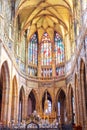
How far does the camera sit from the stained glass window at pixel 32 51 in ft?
123

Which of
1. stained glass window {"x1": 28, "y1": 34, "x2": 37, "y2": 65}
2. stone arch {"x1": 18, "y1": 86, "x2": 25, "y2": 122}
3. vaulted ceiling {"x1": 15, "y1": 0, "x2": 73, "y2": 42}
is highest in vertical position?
vaulted ceiling {"x1": 15, "y1": 0, "x2": 73, "y2": 42}

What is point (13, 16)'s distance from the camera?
3077 centimetres

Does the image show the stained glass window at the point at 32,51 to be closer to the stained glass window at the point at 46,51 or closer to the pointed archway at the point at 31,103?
the stained glass window at the point at 46,51

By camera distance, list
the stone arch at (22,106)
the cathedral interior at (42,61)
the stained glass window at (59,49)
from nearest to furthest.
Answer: the cathedral interior at (42,61) < the stone arch at (22,106) < the stained glass window at (59,49)

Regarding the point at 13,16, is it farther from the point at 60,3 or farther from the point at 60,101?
the point at 60,101

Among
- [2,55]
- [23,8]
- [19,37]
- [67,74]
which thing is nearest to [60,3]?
[23,8]

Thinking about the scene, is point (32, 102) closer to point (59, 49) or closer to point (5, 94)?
point (59, 49)

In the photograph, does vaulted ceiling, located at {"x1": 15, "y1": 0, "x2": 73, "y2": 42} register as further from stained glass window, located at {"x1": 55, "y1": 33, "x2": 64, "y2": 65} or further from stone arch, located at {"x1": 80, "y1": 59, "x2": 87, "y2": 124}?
stone arch, located at {"x1": 80, "y1": 59, "x2": 87, "y2": 124}

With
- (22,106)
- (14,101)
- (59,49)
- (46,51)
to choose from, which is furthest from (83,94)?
(46,51)

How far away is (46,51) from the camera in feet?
128

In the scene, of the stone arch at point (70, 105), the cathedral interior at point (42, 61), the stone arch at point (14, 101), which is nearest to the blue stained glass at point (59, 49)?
the cathedral interior at point (42, 61)

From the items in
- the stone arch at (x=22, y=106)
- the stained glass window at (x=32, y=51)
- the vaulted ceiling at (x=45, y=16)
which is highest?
the vaulted ceiling at (x=45, y=16)

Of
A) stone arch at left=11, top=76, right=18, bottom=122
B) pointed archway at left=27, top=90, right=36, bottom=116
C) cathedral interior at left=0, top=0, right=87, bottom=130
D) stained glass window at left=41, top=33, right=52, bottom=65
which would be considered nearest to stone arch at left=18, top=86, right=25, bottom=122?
cathedral interior at left=0, top=0, right=87, bottom=130

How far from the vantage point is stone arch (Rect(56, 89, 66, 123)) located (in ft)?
117
